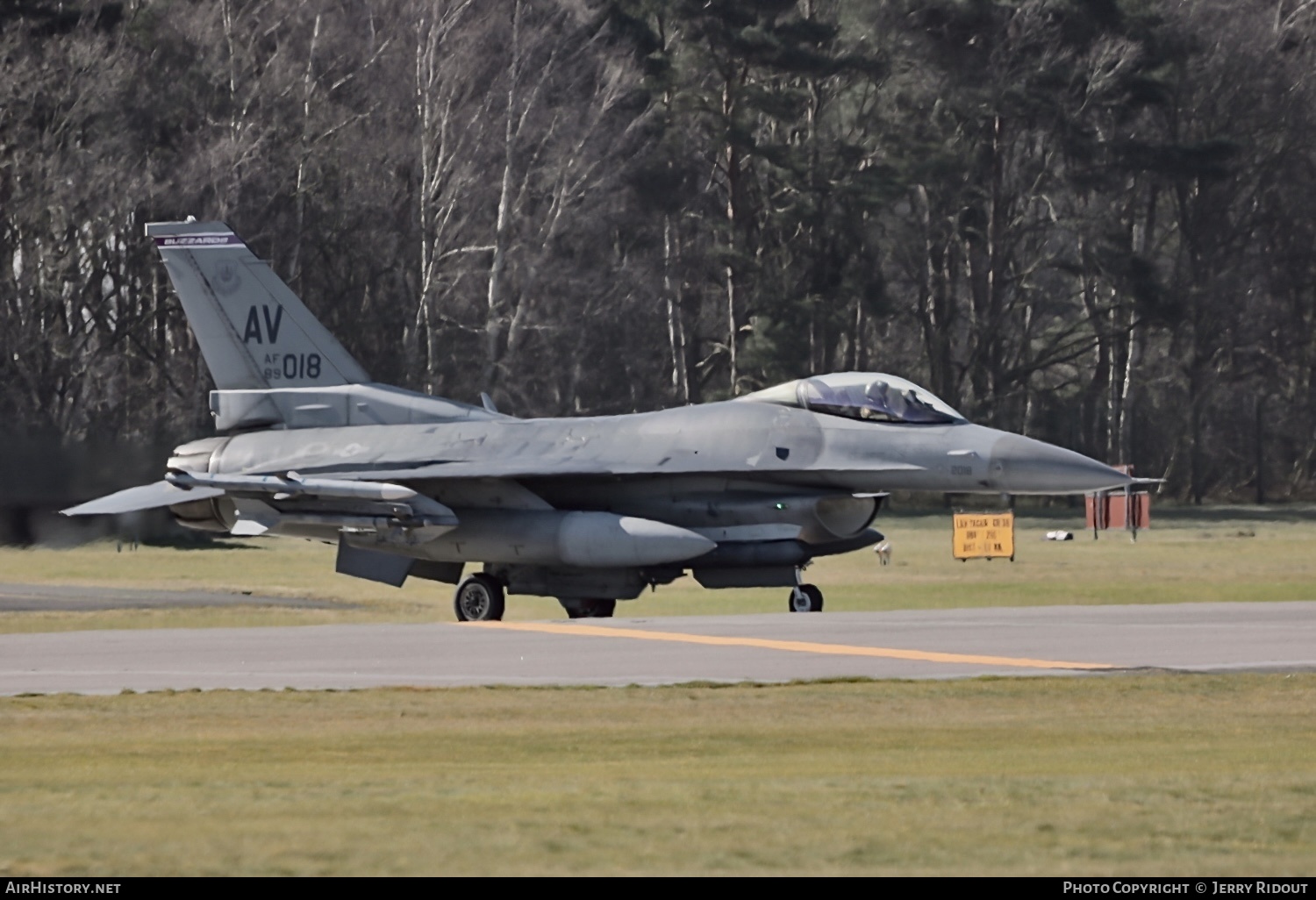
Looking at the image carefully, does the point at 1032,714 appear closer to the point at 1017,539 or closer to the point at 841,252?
the point at 1017,539

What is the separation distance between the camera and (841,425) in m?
22.8

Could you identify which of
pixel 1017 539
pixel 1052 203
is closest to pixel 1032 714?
pixel 1017 539

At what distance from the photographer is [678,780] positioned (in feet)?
31.9

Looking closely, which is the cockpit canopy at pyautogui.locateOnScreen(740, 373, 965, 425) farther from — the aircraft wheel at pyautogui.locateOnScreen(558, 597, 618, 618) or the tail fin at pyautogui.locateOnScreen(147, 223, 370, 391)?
the tail fin at pyautogui.locateOnScreen(147, 223, 370, 391)

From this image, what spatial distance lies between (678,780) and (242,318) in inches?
702

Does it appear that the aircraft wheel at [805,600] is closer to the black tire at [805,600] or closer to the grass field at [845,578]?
the black tire at [805,600]

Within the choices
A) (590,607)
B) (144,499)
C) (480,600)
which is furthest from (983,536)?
(144,499)

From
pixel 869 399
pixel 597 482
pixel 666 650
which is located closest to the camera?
pixel 666 650

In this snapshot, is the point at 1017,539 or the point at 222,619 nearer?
the point at 222,619

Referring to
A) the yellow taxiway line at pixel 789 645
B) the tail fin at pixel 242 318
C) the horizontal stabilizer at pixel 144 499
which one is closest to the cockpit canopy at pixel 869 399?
the yellow taxiway line at pixel 789 645

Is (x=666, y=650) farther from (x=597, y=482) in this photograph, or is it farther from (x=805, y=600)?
(x=597, y=482)

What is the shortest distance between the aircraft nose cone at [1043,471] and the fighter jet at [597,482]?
0.02 metres

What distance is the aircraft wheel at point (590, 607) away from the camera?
80.2 feet
